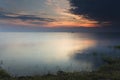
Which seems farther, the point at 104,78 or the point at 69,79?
the point at 104,78

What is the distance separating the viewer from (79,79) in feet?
68.9

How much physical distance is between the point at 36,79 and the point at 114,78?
303 inches

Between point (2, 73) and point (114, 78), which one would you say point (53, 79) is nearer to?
point (114, 78)

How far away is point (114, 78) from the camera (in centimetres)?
2162

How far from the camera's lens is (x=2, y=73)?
30.0 meters

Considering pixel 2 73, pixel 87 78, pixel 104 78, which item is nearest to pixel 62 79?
pixel 87 78

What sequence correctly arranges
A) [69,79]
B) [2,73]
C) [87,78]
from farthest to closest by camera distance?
[2,73], [87,78], [69,79]

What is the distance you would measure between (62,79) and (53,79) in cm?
104

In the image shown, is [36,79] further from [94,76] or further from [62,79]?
[94,76]

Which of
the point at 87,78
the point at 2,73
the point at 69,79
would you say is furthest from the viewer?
the point at 2,73

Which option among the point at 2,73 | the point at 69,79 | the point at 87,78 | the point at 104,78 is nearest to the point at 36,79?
the point at 69,79

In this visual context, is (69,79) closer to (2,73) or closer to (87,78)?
(87,78)

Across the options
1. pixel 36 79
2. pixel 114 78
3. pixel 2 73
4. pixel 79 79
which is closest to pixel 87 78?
pixel 79 79

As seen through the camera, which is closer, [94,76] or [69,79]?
[69,79]
